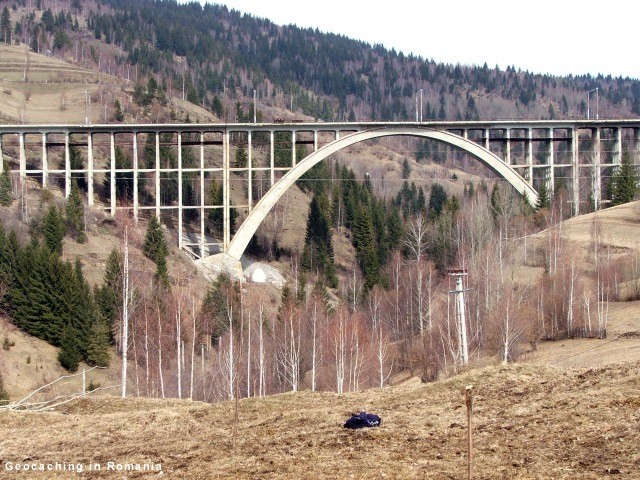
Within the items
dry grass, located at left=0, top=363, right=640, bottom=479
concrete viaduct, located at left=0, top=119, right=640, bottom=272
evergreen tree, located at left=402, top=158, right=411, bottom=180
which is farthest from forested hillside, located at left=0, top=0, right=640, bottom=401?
evergreen tree, located at left=402, top=158, right=411, bottom=180

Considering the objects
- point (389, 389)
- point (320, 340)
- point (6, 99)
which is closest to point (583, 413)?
point (389, 389)

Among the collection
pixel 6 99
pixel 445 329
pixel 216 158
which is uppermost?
pixel 6 99

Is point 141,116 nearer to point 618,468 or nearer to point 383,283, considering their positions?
point 383,283

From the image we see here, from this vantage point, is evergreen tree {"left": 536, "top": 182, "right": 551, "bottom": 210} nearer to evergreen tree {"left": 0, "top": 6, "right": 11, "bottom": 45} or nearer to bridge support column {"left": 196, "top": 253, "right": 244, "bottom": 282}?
bridge support column {"left": 196, "top": 253, "right": 244, "bottom": 282}

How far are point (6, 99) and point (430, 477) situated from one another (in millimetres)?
97983

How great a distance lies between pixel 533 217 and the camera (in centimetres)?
7312

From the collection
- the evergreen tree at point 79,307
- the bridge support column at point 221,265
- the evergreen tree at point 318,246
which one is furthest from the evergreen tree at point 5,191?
the evergreen tree at point 318,246

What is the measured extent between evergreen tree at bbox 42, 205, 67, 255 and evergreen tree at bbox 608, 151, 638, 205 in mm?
41789

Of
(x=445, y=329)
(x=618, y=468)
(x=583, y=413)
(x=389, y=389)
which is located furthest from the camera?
(x=445, y=329)

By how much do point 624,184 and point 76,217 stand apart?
4108 centimetres

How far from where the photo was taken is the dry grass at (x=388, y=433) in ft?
51.5

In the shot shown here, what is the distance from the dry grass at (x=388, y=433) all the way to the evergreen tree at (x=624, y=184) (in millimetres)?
57660

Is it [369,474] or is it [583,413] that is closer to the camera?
[369,474]

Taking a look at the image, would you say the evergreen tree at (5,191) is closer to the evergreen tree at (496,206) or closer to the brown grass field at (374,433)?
the evergreen tree at (496,206)
